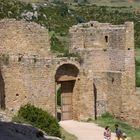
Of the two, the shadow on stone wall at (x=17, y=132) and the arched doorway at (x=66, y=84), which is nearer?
the shadow on stone wall at (x=17, y=132)

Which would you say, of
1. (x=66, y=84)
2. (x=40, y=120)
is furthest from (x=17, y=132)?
(x=66, y=84)

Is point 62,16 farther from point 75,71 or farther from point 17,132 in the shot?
point 17,132

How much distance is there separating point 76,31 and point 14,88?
5238 mm

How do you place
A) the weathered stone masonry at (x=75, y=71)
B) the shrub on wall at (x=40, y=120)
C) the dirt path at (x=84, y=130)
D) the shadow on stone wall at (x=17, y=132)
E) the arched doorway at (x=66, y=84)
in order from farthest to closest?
the arched doorway at (x=66, y=84) < the weathered stone masonry at (x=75, y=71) < the dirt path at (x=84, y=130) < the shrub on wall at (x=40, y=120) < the shadow on stone wall at (x=17, y=132)

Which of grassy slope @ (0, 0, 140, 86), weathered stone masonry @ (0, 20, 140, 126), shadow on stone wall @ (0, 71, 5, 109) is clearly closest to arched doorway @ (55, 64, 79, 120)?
weathered stone masonry @ (0, 20, 140, 126)

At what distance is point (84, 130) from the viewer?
27078 millimetres

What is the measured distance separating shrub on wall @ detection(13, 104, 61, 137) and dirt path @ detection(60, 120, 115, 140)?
2.24 meters

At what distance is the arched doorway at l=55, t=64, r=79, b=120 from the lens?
28.6 metres

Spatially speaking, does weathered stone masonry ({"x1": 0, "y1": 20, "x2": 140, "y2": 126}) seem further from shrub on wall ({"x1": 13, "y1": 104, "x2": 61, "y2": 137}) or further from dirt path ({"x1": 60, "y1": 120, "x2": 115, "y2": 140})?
shrub on wall ({"x1": 13, "y1": 104, "x2": 61, "y2": 137})

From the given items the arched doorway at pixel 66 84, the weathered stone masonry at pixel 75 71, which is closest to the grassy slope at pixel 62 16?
the weathered stone masonry at pixel 75 71

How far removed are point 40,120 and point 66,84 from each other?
18.1 feet

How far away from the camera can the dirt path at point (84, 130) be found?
2592 centimetres

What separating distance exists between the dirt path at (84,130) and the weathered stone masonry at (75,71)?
70cm

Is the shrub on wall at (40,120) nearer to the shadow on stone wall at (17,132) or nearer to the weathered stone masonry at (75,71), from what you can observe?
the weathered stone masonry at (75,71)
